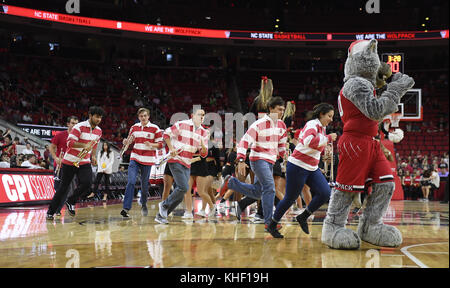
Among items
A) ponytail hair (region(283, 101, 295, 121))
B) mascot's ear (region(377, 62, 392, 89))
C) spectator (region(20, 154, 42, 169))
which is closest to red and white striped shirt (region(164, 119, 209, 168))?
ponytail hair (region(283, 101, 295, 121))

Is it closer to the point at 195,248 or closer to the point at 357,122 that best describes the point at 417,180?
the point at 357,122

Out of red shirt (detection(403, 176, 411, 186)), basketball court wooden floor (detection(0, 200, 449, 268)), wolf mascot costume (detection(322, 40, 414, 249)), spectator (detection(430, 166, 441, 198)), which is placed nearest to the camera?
basketball court wooden floor (detection(0, 200, 449, 268))

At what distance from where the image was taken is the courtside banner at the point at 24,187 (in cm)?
1026

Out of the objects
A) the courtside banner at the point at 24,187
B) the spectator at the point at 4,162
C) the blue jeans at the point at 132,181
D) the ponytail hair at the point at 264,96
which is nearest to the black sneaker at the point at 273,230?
the ponytail hair at the point at 264,96

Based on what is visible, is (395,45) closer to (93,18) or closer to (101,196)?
(93,18)

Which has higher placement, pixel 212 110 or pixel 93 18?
pixel 93 18

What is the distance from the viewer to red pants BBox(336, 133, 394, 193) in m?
4.37

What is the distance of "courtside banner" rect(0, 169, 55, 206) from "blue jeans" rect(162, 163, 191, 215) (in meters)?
5.02

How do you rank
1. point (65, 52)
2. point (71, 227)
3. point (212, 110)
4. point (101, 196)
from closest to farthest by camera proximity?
1. point (71, 227)
2. point (101, 196)
3. point (212, 110)
4. point (65, 52)

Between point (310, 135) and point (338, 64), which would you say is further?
point (338, 64)

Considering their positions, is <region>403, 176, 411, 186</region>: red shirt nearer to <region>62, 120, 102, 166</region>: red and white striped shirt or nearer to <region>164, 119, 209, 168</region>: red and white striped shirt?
<region>164, 119, 209, 168</region>: red and white striped shirt

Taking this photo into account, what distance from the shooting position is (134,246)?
4496mm

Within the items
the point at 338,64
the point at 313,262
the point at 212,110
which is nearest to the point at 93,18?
the point at 212,110

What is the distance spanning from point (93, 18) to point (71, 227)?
69.4ft
